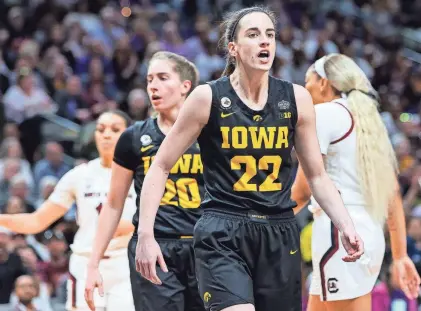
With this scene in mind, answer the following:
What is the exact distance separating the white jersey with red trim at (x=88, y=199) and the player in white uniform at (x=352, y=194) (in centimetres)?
149

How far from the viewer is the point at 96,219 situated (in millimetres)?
6609

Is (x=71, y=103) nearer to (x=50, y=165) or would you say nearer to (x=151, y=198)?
(x=50, y=165)

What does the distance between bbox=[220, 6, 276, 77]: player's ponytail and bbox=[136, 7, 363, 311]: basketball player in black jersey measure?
0.21 feet

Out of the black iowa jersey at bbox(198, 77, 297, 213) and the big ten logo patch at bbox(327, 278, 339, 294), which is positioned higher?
the black iowa jersey at bbox(198, 77, 297, 213)

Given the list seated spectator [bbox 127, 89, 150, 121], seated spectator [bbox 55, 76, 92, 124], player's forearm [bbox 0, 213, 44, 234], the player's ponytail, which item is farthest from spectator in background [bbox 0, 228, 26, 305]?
the player's ponytail

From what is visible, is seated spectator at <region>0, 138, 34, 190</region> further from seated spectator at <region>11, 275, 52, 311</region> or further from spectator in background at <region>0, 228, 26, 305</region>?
seated spectator at <region>11, 275, 52, 311</region>

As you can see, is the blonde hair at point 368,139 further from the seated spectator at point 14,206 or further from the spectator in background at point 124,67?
the spectator in background at point 124,67

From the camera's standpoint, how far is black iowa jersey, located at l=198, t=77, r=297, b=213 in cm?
450

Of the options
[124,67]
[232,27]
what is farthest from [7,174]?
[232,27]

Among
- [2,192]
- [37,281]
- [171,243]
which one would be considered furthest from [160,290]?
[2,192]

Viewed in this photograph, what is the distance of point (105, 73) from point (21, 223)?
8.39 meters

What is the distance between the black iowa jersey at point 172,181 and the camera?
5406 millimetres

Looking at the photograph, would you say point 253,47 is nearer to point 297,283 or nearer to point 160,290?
point 297,283

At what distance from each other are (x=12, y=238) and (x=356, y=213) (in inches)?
217
